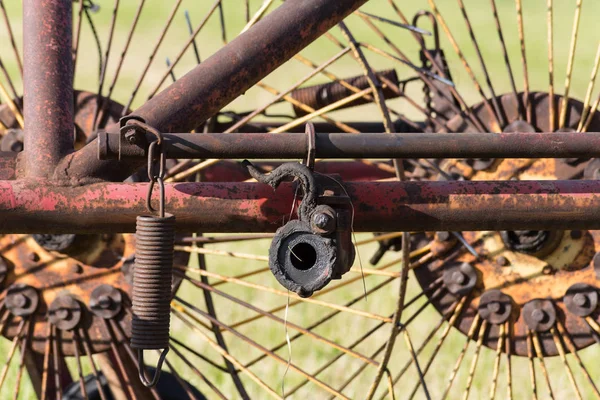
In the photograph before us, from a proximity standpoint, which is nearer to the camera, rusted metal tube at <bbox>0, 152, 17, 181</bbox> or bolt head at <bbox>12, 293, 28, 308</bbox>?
rusted metal tube at <bbox>0, 152, 17, 181</bbox>

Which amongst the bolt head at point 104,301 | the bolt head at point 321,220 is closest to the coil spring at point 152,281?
the bolt head at point 321,220

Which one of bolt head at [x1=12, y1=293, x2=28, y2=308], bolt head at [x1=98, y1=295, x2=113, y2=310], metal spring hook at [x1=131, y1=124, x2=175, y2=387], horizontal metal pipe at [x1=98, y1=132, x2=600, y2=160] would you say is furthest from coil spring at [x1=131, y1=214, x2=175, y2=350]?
bolt head at [x1=12, y1=293, x2=28, y2=308]

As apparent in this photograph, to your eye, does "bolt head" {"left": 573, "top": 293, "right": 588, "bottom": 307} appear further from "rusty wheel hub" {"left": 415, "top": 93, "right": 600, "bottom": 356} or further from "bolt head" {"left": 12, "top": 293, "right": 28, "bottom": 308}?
"bolt head" {"left": 12, "top": 293, "right": 28, "bottom": 308}

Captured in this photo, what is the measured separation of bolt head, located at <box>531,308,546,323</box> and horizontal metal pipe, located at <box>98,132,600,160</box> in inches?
41.4

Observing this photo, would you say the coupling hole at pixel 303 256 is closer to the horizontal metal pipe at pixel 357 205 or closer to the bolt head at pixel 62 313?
the horizontal metal pipe at pixel 357 205

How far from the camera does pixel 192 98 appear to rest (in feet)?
6.14

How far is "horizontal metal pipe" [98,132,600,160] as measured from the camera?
5.38 ft

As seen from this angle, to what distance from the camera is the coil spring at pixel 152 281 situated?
159 centimetres

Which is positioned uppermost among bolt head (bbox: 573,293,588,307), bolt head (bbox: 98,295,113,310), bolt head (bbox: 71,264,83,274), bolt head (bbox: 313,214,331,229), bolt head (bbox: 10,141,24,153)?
bolt head (bbox: 10,141,24,153)

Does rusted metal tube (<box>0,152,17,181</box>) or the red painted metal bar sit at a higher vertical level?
the red painted metal bar

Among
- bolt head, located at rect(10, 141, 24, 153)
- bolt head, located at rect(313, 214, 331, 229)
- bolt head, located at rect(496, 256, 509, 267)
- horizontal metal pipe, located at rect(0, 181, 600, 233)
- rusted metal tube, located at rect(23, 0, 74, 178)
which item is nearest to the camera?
bolt head, located at rect(313, 214, 331, 229)

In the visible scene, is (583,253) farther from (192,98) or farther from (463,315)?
(192,98)

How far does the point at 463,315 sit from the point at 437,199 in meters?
1.03

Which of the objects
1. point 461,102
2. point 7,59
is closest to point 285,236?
point 461,102
